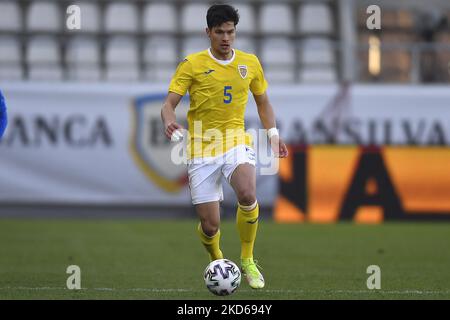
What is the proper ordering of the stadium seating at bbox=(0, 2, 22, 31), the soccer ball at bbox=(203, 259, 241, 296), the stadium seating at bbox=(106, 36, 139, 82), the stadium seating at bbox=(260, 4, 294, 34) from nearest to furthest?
the soccer ball at bbox=(203, 259, 241, 296) → the stadium seating at bbox=(106, 36, 139, 82) → the stadium seating at bbox=(0, 2, 22, 31) → the stadium seating at bbox=(260, 4, 294, 34)

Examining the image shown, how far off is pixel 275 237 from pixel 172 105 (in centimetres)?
631

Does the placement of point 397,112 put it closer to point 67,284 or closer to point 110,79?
point 110,79

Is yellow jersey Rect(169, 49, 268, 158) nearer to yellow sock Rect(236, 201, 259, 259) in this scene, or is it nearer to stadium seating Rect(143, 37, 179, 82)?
yellow sock Rect(236, 201, 259, 259)

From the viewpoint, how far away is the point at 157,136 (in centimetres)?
1831

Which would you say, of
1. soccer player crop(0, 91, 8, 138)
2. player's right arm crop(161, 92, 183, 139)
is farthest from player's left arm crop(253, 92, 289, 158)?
soccer player crop(0, 91, 8, 138)

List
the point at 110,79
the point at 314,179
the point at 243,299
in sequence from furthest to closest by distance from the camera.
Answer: the point at 110,79
the point at 314,179
the point at 243,299

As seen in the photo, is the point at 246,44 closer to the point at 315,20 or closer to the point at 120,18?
the point at 315,20

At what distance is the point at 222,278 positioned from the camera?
26.6ft

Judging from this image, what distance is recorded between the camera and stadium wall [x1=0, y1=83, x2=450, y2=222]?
58.3ft

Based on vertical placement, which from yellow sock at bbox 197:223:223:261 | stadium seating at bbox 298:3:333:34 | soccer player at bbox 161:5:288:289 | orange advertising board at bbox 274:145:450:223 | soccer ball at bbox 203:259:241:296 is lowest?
orange advertising board at bbox 274:145:450:223

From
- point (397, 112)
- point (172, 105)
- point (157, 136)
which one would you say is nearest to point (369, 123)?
point (397, 112)

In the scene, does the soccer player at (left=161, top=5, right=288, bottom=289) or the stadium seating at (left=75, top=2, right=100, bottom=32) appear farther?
the stadium seating at (left=75, top=2, right=100, bottom=32)

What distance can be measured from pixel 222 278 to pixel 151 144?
10.3 metres

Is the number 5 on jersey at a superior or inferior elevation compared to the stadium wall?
superior
